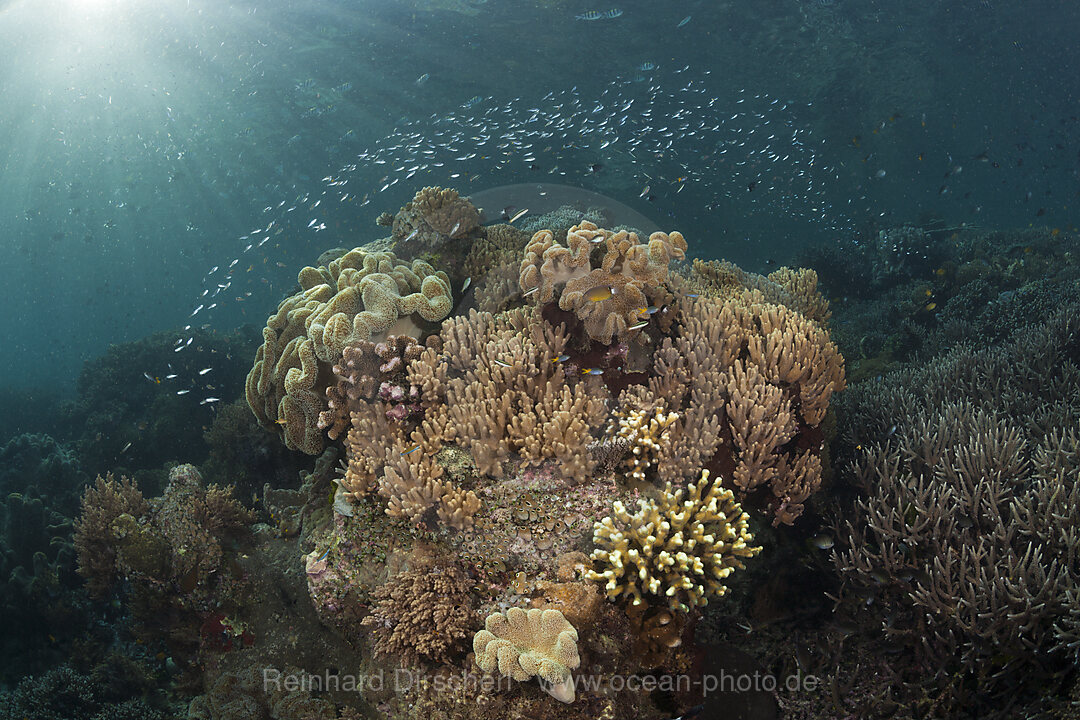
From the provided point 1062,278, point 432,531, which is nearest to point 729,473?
point 432,531

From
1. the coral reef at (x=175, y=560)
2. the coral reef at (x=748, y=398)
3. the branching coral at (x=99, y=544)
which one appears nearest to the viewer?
the coral reef at (x=748, y=398)

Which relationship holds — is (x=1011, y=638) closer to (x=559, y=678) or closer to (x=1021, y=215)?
(x=559, y=678)

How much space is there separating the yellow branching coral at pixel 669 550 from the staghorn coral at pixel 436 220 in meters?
5.76

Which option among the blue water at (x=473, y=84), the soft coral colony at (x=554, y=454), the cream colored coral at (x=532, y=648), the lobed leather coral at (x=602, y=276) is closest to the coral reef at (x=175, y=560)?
the soft coral colony at (x=554, y=454)

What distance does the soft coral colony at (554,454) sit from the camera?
348 cm

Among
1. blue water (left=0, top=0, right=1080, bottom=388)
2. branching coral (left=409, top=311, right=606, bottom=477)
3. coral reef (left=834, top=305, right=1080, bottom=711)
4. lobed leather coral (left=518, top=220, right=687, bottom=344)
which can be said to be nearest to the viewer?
coral reef (left=834, top=305, right=1080, bottom=711)

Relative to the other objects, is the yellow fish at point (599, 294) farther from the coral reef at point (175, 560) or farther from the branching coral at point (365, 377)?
the coral reef at point (175, 560)

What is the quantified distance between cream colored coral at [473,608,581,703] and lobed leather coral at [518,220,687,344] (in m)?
2.57

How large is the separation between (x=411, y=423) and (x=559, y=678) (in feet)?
8.65

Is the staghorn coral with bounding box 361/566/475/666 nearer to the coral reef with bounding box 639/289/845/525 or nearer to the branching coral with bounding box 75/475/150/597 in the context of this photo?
the coral reef with bounding box 639/289/845/525

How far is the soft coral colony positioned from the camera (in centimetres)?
348

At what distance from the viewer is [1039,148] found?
272 ft

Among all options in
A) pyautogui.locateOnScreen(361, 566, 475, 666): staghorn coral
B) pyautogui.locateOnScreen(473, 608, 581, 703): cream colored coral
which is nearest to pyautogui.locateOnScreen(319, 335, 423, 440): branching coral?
pyautogui.locateOnScreen(361, 566, 475, 666): staghorn coral

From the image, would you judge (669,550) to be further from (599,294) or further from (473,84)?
(473,84)
